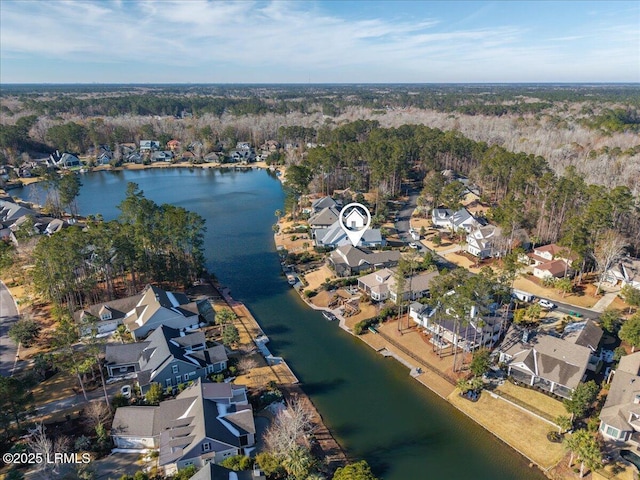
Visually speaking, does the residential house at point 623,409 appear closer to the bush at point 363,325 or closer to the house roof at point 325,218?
the bush at point 363,325

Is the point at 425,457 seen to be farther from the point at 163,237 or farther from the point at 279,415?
the point at 163,237

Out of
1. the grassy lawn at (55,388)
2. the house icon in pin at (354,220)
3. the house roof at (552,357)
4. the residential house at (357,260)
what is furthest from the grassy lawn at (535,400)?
the house icon in pin at (354,220)

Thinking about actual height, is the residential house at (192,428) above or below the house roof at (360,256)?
below

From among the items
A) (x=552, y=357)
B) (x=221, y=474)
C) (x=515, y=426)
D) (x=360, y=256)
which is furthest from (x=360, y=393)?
(x=360, y=256)

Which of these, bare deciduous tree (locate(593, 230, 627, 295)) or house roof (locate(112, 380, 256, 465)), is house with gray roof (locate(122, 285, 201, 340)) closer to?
house roof (locate(112, 380, 256, 465))

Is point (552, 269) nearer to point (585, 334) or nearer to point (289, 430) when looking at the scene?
point (585, 334)

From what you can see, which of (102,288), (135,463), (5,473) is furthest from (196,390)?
(102,288)
